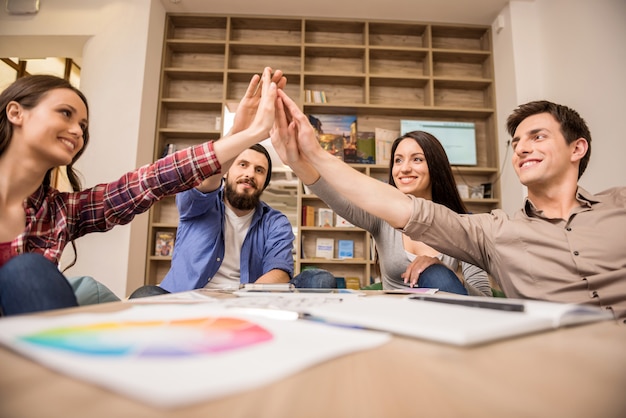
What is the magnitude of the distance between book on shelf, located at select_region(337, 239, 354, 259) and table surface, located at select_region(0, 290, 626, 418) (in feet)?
10.7

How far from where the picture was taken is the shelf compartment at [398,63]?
383cm

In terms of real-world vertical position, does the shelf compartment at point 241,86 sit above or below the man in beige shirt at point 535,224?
above

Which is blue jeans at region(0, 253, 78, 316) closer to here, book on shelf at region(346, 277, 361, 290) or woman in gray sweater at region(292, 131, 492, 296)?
woman in gray sweater at region(292, 131, 492, 296)

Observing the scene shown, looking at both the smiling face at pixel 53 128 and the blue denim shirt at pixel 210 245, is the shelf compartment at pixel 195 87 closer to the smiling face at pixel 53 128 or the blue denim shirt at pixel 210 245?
the blue denim shirt at pixel 210 245

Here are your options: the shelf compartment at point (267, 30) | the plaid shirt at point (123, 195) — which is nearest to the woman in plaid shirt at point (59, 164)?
the plaid shirt at point (123, 195)

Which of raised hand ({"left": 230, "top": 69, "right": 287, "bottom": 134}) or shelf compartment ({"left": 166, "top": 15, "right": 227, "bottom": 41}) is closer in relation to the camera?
raised hand ({"left": 230, "top": 69, "right": 287, "bottom": 134})

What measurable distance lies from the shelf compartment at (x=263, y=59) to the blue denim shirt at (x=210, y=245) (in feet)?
8.01

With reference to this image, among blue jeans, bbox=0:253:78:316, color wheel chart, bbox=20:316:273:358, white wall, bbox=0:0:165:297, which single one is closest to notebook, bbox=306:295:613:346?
color wheel chart, bbox=20:316:273:358

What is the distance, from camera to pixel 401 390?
0.22m

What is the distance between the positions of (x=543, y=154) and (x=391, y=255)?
2.13 feet

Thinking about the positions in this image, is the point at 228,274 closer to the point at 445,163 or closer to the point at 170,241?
the point at 445,163

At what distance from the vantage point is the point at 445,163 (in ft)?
5.80

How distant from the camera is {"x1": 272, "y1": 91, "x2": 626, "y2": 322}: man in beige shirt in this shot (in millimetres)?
1004

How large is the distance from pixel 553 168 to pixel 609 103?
182 cm
